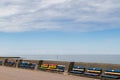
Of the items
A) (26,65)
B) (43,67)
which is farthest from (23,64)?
(43,67)

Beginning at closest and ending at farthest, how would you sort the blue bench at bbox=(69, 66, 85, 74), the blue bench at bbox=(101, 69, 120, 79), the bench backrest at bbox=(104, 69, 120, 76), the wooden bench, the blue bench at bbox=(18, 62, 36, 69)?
the blue bench at bbox=(101, 69, 120, 79) < the bench backrest at bbox=(104, 69, 120, 76) < the blue bench at bbox=(69, 66, 85, 74) < the wooden bench < the blue bench at bbox=(18, 62, 36, 69)

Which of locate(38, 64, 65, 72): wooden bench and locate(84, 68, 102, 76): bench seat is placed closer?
locate(84, 68, 102, 76): bench seat

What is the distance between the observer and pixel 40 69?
32.4 meters

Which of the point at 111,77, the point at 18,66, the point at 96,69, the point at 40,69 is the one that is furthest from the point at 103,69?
the point at 18,66

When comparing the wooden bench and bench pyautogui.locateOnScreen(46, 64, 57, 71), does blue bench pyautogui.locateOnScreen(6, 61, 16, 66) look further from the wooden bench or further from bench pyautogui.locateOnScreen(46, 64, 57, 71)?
bench pyautogui.locateOnScreen(46, 64, 57, 71)

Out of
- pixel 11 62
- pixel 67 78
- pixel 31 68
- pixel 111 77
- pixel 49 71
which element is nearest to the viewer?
pixel 111 77

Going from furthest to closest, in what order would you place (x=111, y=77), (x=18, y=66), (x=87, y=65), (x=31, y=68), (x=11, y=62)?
1. (x=11, y=62)
2. (x=18, y=66)
3. (x=31, y=68)
4. (x=87, y=65)
5. (x=111, y=77)

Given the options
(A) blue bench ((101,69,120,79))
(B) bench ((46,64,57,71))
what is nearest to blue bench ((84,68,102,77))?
(A) blue bench ((101,69,120,79))

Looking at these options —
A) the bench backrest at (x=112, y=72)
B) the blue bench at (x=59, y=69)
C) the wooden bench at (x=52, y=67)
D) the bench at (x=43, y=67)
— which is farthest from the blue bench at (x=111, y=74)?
the bench at (x=43, y=67)

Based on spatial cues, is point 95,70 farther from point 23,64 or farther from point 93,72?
point 23,64

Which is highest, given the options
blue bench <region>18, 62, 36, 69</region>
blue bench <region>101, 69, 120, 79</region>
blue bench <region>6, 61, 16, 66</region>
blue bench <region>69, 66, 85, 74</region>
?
blue bench <region>6, 61, 16, 66</region>

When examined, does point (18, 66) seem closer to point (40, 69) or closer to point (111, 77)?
point (40, 69)

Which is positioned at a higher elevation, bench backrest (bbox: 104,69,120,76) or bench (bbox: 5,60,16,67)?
bench (bbox: 5,60,16,67)

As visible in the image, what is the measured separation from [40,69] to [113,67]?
10297mm
